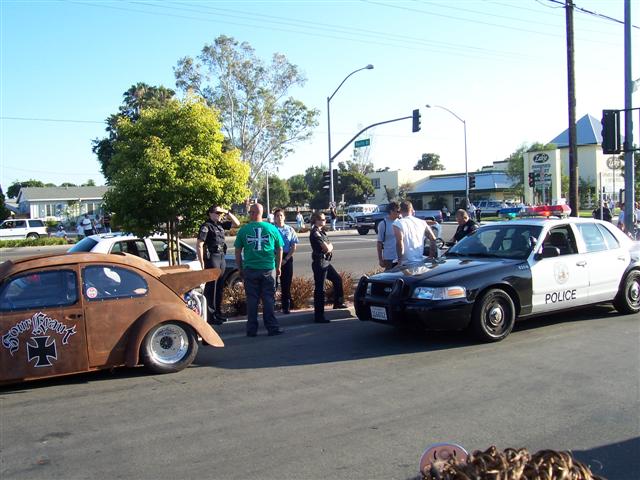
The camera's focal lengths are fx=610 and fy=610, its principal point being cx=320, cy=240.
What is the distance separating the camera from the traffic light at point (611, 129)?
532 inches

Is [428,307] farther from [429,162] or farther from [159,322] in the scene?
[429,162]

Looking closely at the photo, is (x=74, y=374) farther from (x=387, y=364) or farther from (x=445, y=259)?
(x=445, y=259)

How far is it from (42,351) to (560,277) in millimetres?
6479

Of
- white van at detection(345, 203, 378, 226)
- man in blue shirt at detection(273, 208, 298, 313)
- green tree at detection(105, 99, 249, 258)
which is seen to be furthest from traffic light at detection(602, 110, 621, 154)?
white van at detection(345, 203, 378, 226)

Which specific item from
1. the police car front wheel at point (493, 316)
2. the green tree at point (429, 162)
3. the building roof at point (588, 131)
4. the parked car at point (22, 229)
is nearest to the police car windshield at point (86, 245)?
the police car front wheel at point (493, 316)

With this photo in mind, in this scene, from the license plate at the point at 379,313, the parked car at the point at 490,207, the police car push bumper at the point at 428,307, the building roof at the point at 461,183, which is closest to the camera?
the police car push bumper at the point at 428,307

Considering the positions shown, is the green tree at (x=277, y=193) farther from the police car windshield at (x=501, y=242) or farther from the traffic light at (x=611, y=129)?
the police car windshield at (x=501, y=242)

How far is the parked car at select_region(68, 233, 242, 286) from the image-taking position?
33.7 feet

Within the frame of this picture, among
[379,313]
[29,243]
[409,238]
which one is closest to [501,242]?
[409,238]

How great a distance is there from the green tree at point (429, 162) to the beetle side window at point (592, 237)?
11867 cm

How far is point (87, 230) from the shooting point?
32250 millimetres

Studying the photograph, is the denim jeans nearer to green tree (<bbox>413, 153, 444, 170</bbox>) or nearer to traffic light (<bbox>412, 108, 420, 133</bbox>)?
traffic light (<bbox>412, 108, 420, 133</bbox>)

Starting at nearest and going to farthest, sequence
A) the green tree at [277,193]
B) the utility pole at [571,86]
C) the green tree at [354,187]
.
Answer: the utility pole at [571,86] < the green tree at [277,193] < the green tree at [354,187]

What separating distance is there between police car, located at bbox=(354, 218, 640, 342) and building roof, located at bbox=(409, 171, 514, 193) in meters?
63.0
